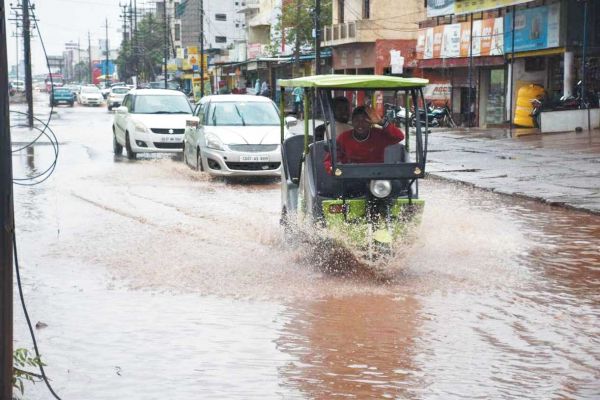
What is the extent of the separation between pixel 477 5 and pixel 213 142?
17645 millimetres

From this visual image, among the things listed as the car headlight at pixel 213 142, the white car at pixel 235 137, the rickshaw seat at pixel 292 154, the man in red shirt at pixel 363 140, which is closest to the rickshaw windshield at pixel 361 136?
Result: the man in red shirt at pixel 363 140

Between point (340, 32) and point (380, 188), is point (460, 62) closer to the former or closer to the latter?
point (340, 32)

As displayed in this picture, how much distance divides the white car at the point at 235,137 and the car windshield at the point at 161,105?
12.5 ft

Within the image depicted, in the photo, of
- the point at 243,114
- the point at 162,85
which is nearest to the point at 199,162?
the point at 243,114

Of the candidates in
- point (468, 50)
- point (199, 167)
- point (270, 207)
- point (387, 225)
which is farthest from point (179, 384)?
point (468, 50)

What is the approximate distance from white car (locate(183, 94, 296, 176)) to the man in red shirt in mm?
7366

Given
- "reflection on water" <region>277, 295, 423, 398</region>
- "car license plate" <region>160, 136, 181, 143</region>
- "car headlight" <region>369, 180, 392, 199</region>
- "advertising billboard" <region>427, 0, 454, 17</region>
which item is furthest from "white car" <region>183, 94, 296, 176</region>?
"advertising billboard" <region>427, 0, 454, 17</region>

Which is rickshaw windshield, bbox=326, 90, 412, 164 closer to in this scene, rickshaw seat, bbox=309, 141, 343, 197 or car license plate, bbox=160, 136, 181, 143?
rickshaw seat, bbox=309, 141, 343, 197

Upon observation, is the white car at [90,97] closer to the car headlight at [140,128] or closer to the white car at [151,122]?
the white car at [151,122]

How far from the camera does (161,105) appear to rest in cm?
2245

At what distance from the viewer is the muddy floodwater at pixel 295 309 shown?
569cm

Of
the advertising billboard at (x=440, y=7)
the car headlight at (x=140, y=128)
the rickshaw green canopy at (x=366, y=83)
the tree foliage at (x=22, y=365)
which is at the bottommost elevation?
the tree foliage at (x=22, y=365)

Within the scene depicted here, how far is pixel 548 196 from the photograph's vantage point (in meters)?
14.1

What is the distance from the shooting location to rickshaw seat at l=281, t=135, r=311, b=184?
10234mm
